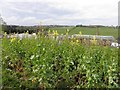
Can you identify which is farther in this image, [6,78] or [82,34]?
[82,34]

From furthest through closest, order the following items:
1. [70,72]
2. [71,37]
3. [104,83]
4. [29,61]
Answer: [71,37], [29,61], [70,72], [104,83]

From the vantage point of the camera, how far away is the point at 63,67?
181 inches

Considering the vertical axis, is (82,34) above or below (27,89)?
above

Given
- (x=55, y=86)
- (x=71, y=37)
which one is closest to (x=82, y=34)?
(x=71, y=37)

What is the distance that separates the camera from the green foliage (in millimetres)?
4160

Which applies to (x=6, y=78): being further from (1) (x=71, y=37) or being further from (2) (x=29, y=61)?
(1) (x=71, y=37)

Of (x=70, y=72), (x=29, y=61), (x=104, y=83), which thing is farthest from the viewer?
(x=29, y=61)

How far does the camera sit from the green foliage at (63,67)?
13.6 ft

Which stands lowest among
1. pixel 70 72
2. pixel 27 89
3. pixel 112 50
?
pixel 27 89

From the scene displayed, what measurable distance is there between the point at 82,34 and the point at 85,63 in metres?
1.44

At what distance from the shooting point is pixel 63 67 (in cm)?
459

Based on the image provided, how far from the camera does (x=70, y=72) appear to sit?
4.45 meters

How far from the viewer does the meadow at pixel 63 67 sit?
4.16m

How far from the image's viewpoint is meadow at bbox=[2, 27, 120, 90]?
13.6 ft
